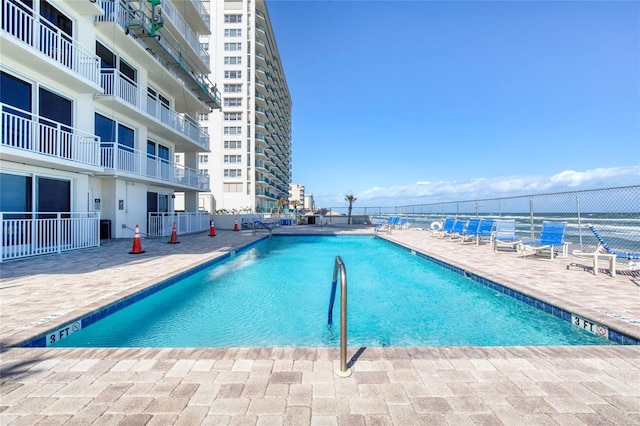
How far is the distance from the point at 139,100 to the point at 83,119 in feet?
8.50

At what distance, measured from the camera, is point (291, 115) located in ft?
245

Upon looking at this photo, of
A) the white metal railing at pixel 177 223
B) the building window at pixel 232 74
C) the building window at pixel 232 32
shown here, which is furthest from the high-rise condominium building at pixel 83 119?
the building window at pixel 232 32

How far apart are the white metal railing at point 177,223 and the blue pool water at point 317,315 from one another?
715 cm

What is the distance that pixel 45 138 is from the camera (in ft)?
26.4

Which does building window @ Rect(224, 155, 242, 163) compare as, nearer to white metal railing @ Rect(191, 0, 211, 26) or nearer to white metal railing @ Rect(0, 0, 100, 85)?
white metal railing @ Rect(191, 0, 211, 26)

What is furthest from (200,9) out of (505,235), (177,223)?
(505,235)

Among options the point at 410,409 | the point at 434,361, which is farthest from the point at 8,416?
the point at 434,361

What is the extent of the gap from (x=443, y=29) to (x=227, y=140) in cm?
3168

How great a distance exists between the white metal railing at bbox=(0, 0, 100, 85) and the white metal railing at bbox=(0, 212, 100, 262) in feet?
14.6

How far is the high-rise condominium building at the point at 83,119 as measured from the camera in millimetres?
7441

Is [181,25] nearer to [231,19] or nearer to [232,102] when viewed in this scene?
[232,102]

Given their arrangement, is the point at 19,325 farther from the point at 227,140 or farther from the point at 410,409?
the point at 227,140

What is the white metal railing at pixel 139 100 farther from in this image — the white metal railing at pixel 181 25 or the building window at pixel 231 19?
the building window at pixel 231 19

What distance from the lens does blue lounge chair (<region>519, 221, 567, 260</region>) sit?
7.27 m
